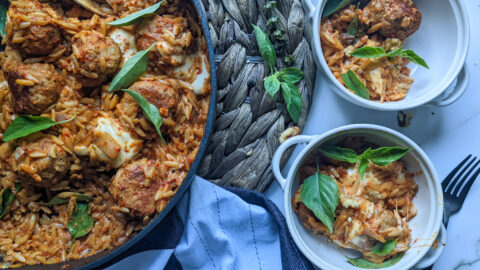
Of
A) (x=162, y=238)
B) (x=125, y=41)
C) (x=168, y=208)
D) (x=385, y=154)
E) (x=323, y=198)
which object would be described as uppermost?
(x=125, y=41)

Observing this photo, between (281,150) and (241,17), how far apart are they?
77cm

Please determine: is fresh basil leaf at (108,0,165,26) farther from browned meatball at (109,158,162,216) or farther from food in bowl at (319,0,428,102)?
food in bowl at (319,0,428,102)

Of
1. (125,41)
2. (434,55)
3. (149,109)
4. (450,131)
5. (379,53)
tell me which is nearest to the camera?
(149,109)

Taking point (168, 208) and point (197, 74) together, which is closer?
point (168, 208)

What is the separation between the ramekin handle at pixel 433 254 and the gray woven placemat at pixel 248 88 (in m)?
0.91

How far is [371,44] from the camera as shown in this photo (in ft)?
7.94

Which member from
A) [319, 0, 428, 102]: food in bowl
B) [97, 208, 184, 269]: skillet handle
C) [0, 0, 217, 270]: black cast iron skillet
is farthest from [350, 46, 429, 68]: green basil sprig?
[97, 208, 184, 269]: skillet handle

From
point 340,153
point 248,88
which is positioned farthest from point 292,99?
point 340,153

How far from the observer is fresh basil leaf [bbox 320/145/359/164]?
91.0 inches

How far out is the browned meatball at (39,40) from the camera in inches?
82.8

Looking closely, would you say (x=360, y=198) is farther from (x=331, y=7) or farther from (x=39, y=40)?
(x=39, y=40)

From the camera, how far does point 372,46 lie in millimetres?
2408

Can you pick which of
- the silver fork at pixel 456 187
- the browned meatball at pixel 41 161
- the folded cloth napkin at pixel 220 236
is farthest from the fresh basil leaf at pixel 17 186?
the silver fork at pixel 456 187

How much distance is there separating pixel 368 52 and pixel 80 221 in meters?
1.75
